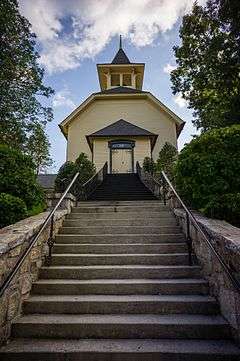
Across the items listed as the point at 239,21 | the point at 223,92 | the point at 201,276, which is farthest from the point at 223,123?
the point at 201,276

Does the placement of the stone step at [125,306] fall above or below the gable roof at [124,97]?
below

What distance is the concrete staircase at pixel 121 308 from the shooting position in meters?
2.92

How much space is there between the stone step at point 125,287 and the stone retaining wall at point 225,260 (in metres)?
0.27

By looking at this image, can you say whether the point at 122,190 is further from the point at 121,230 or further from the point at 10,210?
the point at 10,210

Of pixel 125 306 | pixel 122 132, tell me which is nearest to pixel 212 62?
pixel 122 132

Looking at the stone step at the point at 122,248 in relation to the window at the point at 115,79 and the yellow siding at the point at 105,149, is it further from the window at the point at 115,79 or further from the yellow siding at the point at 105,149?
the window at the point at 115,79

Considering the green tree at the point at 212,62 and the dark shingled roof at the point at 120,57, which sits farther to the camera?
the dark shingled roof at the point at 120,57

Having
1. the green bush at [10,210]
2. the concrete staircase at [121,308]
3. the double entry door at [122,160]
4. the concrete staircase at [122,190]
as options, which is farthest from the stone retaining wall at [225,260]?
the double entry door at [122,160]

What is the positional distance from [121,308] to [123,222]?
9.09 feet

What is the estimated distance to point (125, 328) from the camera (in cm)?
324

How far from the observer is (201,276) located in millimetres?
4273

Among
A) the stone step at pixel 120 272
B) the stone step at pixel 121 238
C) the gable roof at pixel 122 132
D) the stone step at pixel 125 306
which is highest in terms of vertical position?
the gable roof at pixel 122 132

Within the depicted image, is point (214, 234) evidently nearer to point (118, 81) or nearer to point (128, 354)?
point (128, 354)

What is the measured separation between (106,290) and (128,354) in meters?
1.18
